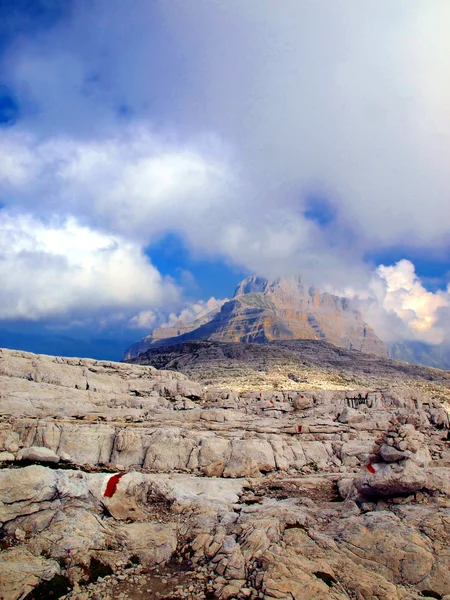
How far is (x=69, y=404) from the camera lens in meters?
37.2

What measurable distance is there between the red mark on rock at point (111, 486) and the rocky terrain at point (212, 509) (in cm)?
7

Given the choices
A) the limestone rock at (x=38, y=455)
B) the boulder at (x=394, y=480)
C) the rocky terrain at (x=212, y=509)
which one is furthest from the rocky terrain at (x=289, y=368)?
the boulder at (x=394, y=480)

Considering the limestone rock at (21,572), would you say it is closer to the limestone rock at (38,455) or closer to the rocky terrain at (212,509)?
the rocky terrain at (212,509)

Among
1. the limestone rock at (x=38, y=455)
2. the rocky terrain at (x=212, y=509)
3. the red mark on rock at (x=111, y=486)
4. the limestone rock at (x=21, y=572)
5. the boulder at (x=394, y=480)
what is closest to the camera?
the limestone rock at (x=21, y=572)

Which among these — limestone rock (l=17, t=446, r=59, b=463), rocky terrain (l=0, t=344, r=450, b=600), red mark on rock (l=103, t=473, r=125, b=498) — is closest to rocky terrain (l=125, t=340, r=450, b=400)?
rocky terrain (l=0, t=344, r=450, b=600)

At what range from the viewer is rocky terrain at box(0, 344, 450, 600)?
1350 centimetres

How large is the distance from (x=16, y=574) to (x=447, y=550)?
15.5 meters

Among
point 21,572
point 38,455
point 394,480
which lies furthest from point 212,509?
point 38,455

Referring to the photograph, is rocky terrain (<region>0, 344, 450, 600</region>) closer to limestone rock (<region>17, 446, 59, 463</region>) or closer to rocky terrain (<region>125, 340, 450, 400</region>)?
limestone rock (<region>17, 446, 59, 463</region>)

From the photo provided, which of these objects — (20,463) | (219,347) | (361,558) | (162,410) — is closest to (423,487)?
(361,558)

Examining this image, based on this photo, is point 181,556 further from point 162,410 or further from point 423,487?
point 162,410

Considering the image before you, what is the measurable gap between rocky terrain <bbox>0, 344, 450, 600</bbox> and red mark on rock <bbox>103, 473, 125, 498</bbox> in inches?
2.8

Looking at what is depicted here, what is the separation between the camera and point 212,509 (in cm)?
1875

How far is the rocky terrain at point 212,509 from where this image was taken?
1350 cm
